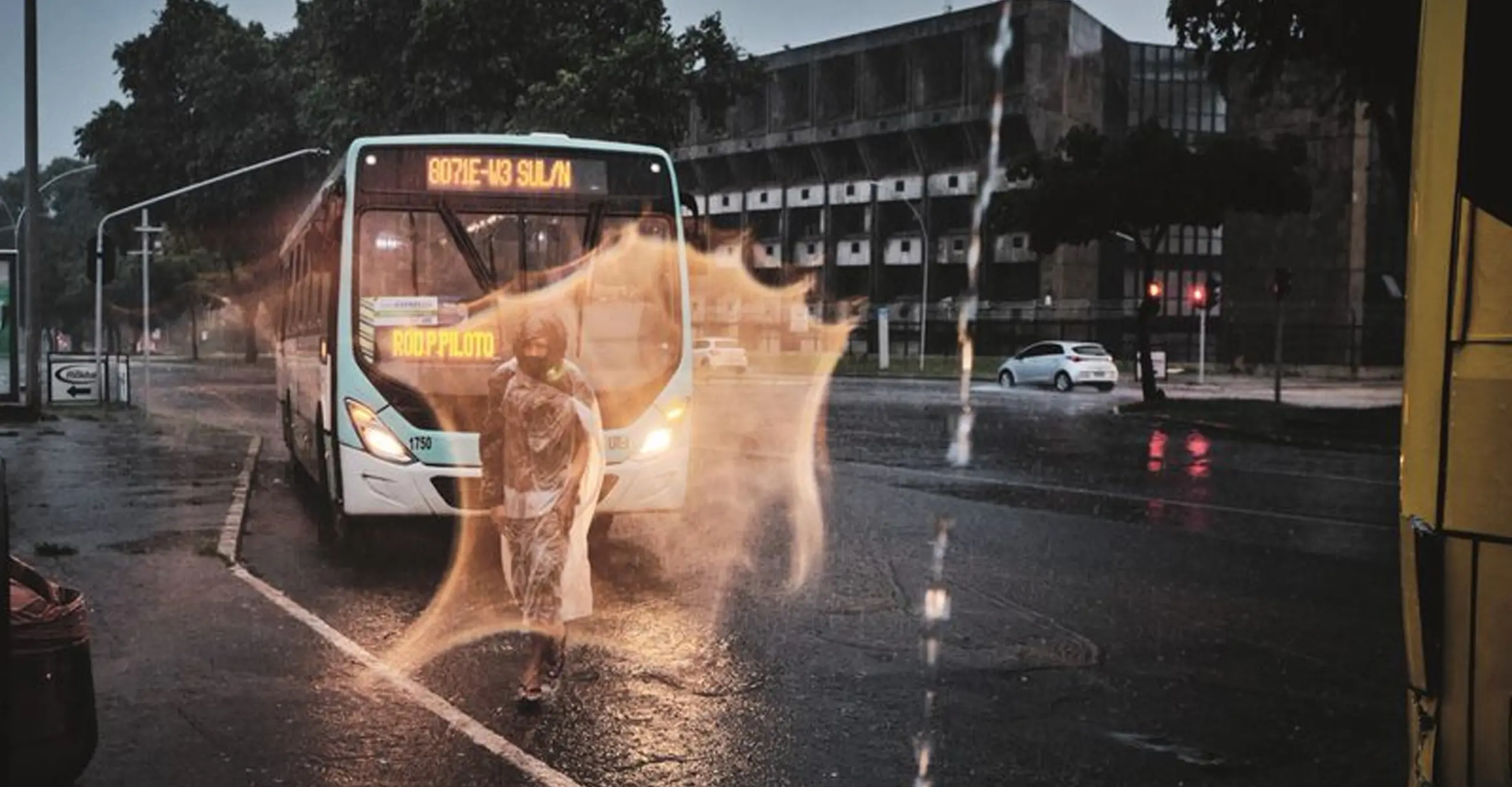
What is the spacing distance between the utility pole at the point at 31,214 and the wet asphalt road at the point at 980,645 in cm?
1155

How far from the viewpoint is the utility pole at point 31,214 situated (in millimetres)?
23484

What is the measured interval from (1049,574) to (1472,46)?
24.6ft

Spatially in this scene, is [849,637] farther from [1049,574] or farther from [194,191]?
[194,191]

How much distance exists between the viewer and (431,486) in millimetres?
9539

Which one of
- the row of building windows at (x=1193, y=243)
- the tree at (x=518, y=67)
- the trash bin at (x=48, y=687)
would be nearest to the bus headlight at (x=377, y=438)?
the trash bin at (x=48, y=687)

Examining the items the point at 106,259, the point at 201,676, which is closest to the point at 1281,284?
the point at 106,259

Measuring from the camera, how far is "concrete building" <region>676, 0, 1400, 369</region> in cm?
7200

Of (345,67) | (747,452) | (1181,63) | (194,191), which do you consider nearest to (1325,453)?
(747,452)

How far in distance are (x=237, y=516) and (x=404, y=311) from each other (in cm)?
379

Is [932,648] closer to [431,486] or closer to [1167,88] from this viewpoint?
[431,486]

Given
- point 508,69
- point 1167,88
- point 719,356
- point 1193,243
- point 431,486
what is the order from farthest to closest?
point 1167,88 < point 1193,243 < point 719,356 < point 508,69 < point 431,486

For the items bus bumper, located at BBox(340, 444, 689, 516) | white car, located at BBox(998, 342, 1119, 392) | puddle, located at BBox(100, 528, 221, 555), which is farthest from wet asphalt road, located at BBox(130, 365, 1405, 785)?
white car, located at BBox(998, 342, 1119, 392)

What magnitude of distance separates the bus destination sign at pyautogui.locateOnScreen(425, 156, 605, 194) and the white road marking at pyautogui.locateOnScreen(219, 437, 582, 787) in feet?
10.3

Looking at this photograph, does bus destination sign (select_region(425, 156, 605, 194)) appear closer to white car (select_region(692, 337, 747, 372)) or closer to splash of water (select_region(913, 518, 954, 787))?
splash of water (select_region(913, 518, 954, 787))
